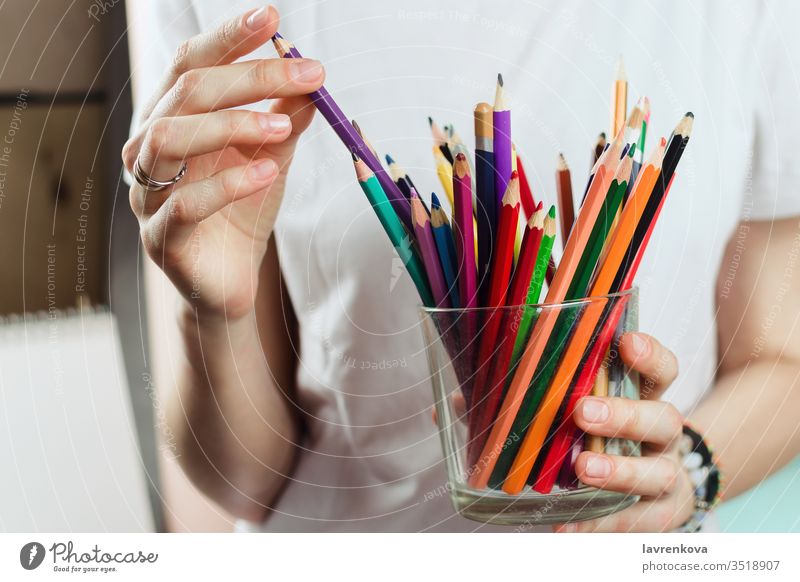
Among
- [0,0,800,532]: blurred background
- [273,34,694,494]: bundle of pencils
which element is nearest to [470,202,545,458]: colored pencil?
[273,34,694,494]: bundle of pencils

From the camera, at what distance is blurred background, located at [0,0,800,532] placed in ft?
0.82

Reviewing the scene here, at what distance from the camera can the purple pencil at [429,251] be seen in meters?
0.20

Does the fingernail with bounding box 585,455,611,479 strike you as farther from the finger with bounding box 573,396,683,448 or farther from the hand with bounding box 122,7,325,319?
the hand with bounding box 122,7,325,319

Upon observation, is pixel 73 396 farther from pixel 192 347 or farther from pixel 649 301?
pixel 649 301

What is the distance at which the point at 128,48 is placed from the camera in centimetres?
25

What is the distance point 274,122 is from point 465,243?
68 mm

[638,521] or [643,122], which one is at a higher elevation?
[643,122]

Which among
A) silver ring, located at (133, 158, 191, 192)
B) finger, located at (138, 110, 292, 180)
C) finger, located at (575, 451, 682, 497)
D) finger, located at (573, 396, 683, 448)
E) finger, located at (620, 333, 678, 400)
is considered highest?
finger, located at (138, 110, 292, 180)

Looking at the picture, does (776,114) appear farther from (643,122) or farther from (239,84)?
(239,84)

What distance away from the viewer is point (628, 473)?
21 centimetres

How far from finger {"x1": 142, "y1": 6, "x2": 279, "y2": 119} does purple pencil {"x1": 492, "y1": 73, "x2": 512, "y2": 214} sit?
0.22ft
